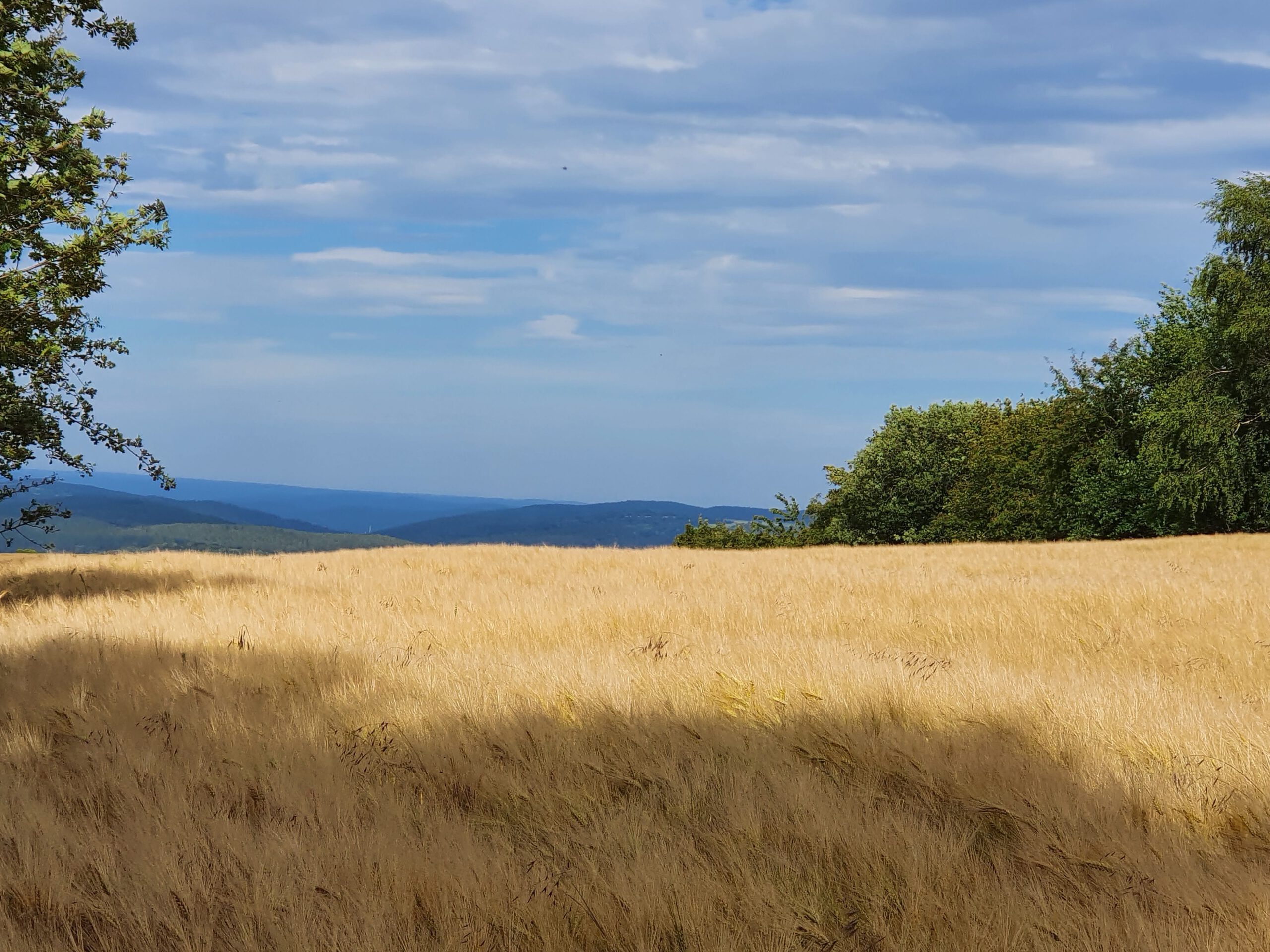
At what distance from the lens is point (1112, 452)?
5469cm

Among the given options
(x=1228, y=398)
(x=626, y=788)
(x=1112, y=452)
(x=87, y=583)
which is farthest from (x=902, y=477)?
(x=626, y=788)

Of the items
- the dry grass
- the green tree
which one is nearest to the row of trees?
the green tree

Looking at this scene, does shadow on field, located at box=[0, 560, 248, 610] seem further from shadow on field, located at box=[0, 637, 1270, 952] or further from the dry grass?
shadow on field, located at box=[0, 637, 1270, 952]

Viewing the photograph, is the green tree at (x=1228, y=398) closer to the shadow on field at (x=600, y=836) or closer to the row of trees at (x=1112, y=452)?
the row of trees at (x=1112, y=452)

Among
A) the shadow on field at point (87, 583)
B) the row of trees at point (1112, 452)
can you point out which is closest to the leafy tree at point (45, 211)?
the shadow on field at point (87, 583)

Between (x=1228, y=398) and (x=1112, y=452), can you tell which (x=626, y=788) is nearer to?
(x=1228, y=398)

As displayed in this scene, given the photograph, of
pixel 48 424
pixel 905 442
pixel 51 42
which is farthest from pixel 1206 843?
pixel 905 442

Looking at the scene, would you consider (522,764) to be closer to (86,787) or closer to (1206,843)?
(86,787)

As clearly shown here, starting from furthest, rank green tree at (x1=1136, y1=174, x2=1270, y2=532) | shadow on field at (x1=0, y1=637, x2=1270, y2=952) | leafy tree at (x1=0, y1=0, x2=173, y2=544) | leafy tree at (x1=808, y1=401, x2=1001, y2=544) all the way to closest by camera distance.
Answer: leafy tree at (x1=808, y1=401, x2=1001, y2=544) < green tree at (x1=1136, y1=174, x2=1270, y2=532) < leafy tree at (x1=0, y1=0, x2=173, y2=544) < shadow on field at (x1=0, y1=637, x2=1270, y2=952)

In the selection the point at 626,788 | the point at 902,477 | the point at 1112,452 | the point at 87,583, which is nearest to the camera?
the point at 626,788

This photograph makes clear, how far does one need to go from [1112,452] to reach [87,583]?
2125 inches

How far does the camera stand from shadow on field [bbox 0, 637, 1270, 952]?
3096 mm

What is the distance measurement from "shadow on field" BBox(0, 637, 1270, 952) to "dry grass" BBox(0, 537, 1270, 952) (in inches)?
0.7

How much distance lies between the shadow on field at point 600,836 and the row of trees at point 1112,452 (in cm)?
4470
